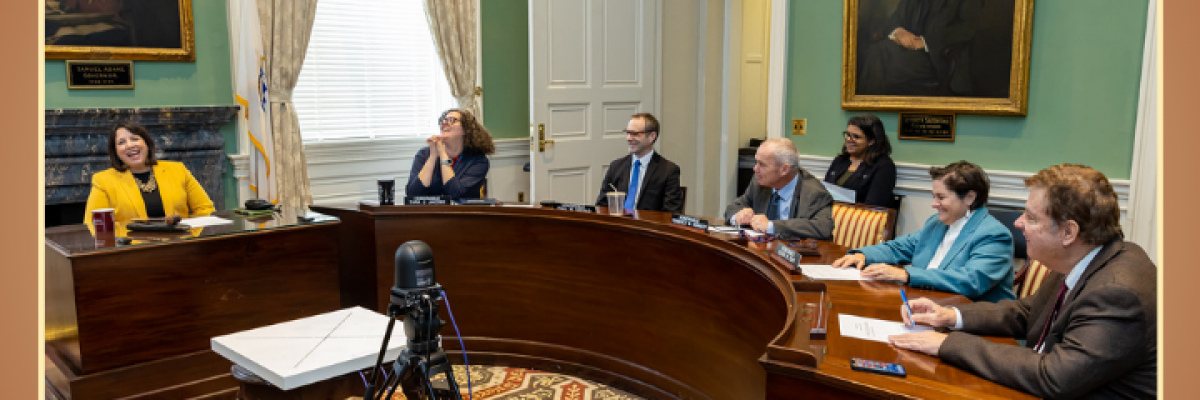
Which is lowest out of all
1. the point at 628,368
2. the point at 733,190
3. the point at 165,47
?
the point at 628,368

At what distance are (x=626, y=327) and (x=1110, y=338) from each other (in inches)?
84.2

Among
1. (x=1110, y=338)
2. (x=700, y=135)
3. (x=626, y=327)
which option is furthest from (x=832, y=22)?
(x=1110, y=338)

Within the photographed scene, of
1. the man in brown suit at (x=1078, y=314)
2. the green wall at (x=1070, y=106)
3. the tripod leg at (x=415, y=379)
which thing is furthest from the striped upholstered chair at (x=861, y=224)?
the tripod leg at (x=415, y=379)

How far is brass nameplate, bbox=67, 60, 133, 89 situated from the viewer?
4402 mm

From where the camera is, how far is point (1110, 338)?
5.18 feet

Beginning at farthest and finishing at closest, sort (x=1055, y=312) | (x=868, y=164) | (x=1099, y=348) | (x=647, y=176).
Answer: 1. (x=868, y=164)
2. (x=647, y=176)
3. (x=1055, y=312)
4. (x=1099, y=348)

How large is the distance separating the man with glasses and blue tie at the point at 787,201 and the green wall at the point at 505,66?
9.82 feet

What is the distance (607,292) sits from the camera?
3.55 meters

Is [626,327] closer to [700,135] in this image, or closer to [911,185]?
[911,185]

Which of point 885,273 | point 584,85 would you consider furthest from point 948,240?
point 584,85

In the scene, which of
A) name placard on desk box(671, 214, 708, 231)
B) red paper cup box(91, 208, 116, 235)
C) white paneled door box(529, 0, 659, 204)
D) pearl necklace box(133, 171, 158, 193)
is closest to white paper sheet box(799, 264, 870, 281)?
name placard on desk box(671, 214, 708, 231)

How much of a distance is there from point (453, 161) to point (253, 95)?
4.66 feet

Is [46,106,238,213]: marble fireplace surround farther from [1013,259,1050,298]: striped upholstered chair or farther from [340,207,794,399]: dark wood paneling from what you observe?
[1013,259,1050,298]: striped upholstered chair

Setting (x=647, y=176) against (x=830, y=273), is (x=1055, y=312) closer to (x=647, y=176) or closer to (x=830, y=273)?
(x=830, y=273)
